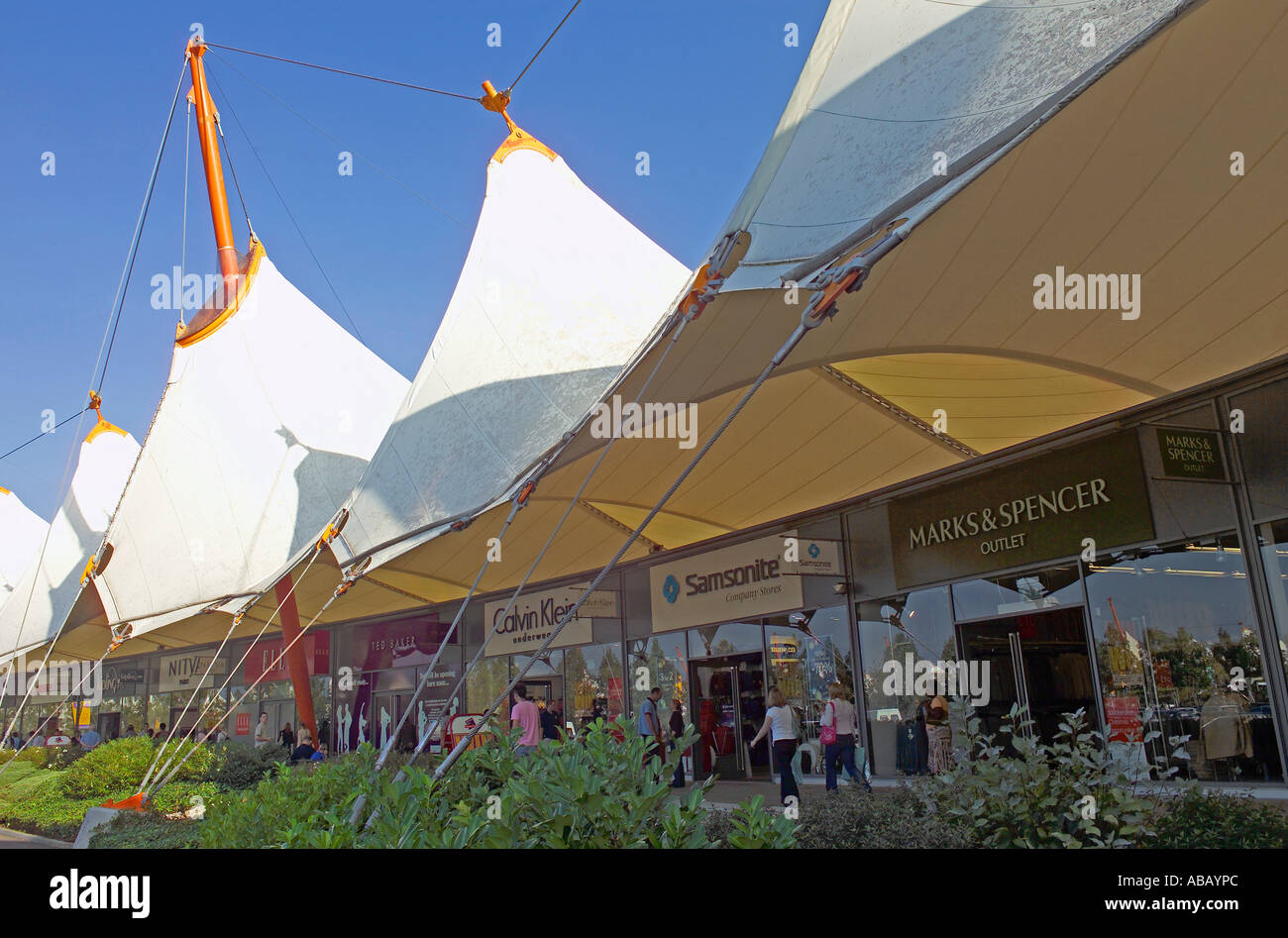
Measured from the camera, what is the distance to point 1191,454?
9.16 meters

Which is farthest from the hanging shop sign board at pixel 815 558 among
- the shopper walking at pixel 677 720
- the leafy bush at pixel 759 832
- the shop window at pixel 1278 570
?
the leafy bush at pixel 759 832

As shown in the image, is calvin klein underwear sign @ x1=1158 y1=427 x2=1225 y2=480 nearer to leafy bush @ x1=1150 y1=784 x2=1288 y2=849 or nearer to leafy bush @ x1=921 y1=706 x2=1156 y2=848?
leafy bush @ x1=1150 y1=784 x2=1288 y2=849

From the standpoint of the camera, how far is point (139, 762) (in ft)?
43.7

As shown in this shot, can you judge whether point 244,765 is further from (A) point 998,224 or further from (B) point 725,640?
(A) point 998,224

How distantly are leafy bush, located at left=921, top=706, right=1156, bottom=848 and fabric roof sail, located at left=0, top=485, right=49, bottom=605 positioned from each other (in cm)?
4025

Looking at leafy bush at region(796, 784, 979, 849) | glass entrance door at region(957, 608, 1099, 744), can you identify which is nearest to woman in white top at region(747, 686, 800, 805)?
glass entrance door at region(957, 608, 1099, 744)

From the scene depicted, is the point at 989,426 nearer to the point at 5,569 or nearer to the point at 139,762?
the point at 139,762

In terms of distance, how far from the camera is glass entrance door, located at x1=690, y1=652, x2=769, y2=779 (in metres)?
14.7

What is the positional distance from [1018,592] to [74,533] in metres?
24.8

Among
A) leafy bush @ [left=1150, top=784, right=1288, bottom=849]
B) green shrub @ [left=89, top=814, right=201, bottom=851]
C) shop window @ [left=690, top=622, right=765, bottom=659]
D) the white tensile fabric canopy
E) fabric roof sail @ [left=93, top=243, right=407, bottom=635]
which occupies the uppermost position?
fabric roof sail @ [left=93, top=243, right=407, bottom=635]

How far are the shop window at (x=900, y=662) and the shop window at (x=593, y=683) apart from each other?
5707 mm

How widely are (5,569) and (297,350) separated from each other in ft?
83.3

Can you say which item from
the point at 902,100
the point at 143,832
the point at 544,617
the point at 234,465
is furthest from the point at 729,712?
the point at 902,100
